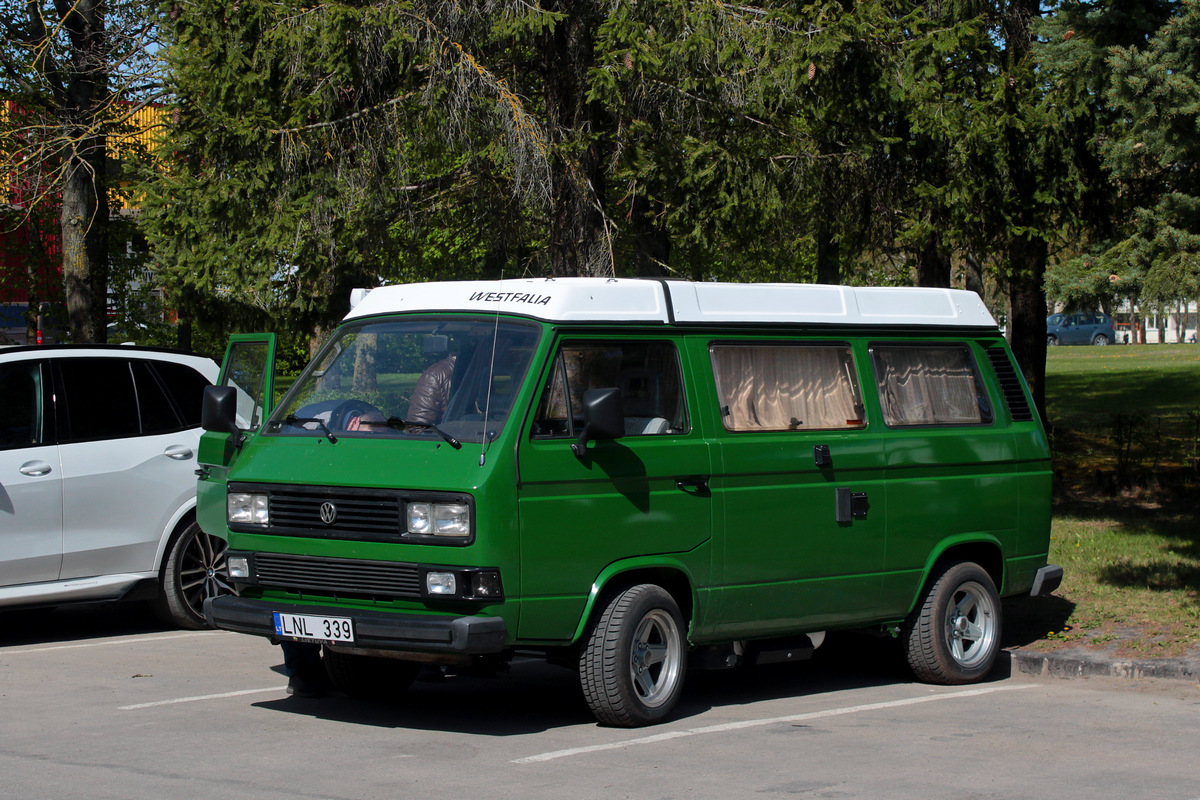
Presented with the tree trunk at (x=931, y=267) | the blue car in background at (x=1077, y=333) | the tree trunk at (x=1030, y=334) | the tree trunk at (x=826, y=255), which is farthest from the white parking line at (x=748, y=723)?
the blue car in background at (x=1077, y=333)

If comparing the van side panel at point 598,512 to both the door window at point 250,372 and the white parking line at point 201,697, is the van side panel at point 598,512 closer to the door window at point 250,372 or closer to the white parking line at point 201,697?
the door window at point 250,372

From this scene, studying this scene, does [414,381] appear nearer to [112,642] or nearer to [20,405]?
[20,405]

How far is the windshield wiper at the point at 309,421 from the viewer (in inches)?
289

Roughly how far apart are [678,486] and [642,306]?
3.19ft

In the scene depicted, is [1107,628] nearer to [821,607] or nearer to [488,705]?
[821,607]

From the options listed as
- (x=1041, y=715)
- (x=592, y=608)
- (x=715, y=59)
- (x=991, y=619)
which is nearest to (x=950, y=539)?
(x=991, y=619)

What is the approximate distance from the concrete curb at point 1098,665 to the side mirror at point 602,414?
3.82 meters

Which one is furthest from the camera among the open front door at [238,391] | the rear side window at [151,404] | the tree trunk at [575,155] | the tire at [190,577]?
the tree trunk at [575,155]

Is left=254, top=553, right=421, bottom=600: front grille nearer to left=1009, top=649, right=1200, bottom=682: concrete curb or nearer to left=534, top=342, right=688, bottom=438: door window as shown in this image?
left=534, top=342, right=688, bottom=438: door window

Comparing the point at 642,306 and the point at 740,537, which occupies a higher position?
the point at 642,306

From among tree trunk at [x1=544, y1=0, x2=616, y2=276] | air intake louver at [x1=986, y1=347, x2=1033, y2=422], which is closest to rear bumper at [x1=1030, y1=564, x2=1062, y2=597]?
air intake louver at [x1=986, y1=347, x2=1033, y2=422]

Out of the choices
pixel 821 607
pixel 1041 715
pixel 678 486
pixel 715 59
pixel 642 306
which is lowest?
pixel 1041 715

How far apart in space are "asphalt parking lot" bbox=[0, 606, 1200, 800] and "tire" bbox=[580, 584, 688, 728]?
0.14m

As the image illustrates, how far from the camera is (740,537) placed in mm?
7730
